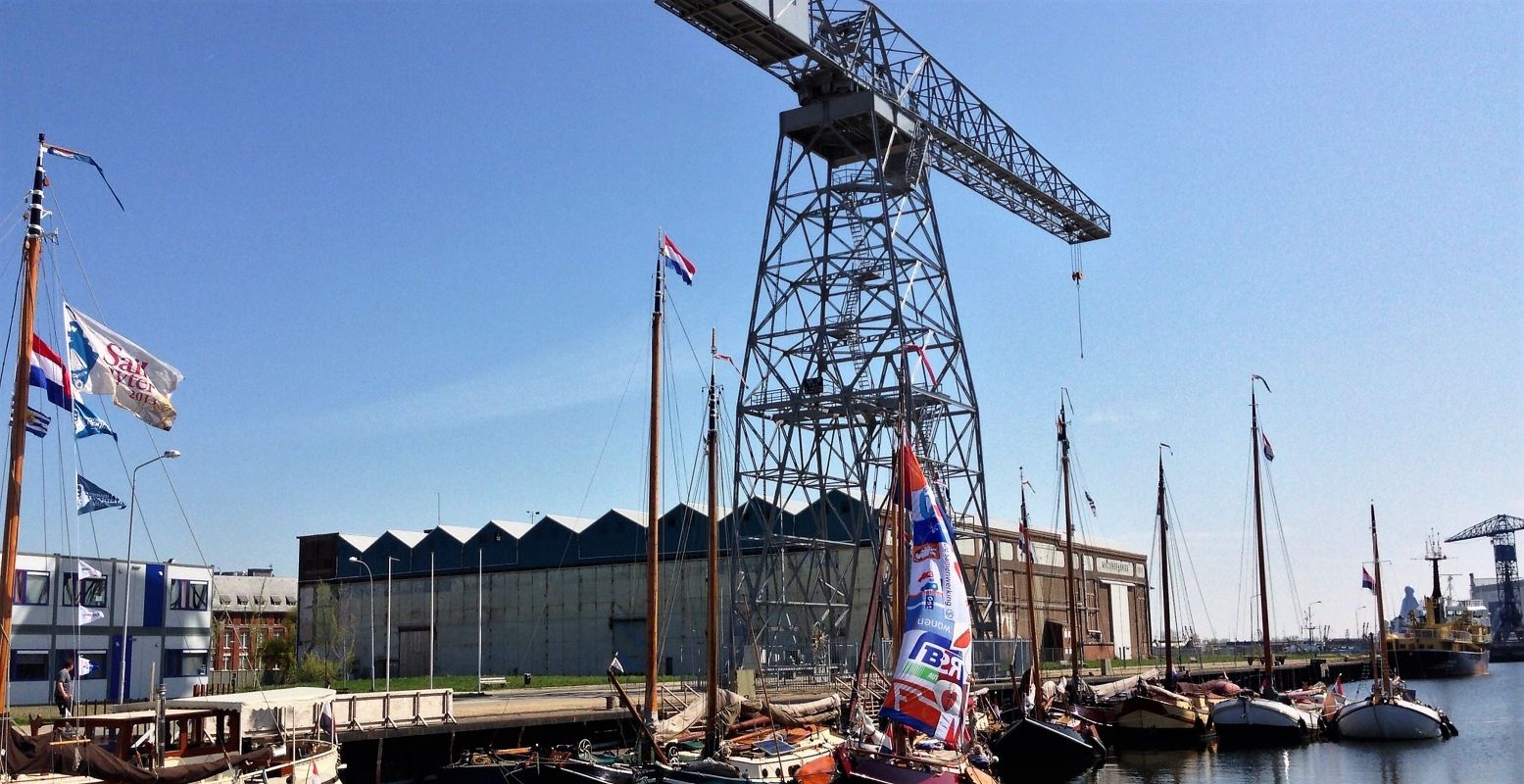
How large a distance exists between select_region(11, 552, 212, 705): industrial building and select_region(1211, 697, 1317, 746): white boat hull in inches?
1842

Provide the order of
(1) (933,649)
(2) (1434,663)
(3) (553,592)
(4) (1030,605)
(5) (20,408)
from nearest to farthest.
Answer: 1. (5) (20,408)
2. (1) (933,649)
3. (4) (1030,605)
4. (3) (553,592)
5. (2) (1434,663)

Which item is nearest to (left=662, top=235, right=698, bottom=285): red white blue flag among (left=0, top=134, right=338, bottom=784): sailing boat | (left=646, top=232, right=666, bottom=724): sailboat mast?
(left=646, top=232, right=666, bottom=724): sailboat mast

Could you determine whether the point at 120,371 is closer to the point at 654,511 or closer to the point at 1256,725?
the point at 654,511

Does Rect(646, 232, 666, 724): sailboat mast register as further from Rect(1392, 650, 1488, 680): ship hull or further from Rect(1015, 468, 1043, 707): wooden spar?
Rect(1392, 650, 1488, 680): ship hull

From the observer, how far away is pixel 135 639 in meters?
69.9

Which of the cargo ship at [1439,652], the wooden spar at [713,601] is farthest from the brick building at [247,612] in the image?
the cargo ship at [1439,652]

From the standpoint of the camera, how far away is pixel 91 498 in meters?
44.2

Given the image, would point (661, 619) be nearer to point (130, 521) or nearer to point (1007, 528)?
point (1007, 528)

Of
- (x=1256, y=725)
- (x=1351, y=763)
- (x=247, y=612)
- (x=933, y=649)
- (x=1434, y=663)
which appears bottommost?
(x=1434, y=663)

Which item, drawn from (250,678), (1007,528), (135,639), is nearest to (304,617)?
(250,678)

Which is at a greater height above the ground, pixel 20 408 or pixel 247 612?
pixel 20 408

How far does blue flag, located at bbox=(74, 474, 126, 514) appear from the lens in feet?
143

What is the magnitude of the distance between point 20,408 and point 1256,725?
53.4 m

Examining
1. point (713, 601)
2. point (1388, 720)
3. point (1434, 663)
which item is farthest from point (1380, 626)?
point (1434, 663)
